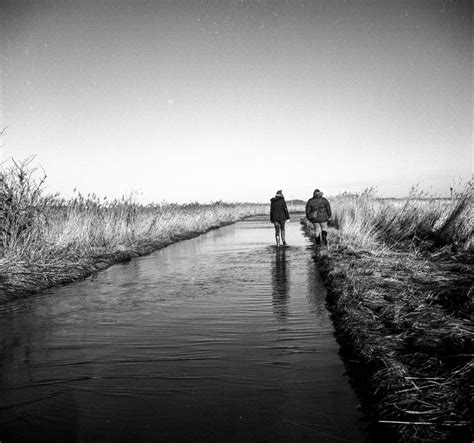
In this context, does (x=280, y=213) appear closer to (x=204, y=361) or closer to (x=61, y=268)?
(x=61, y=268)

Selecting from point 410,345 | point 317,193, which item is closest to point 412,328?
point 410,345

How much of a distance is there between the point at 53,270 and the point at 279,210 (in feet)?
29.8

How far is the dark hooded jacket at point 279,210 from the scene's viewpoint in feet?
48.7

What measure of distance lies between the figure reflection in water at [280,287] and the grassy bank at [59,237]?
15.5 feet

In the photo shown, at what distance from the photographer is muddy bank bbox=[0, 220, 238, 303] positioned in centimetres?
697

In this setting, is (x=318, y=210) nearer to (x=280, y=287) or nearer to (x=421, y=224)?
(x=421, y=224)

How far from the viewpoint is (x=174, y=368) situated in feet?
11.9

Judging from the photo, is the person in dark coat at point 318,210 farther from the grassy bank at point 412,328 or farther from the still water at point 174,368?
the still water at point 174,368

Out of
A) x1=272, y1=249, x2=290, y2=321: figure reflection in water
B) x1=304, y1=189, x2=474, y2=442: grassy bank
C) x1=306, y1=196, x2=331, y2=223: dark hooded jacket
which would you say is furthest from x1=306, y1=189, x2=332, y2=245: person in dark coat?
x1=304, y1=189, x2=474, y2=442: grassy bank

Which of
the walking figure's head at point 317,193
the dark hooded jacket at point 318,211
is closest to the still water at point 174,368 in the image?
the dark hooded jacket at point 318,211

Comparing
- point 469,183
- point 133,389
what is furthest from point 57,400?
point 469,183

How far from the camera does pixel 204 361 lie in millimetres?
3773

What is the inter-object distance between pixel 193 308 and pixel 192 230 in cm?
1779

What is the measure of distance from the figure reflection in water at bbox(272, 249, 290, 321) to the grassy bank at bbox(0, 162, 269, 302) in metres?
4.72
